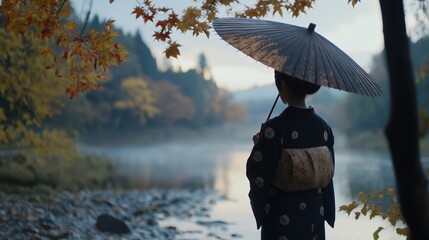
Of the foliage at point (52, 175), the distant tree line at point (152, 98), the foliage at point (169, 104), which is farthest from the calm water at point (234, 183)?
the foliage at point (169, 104)

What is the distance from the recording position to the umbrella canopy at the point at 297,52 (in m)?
2.87

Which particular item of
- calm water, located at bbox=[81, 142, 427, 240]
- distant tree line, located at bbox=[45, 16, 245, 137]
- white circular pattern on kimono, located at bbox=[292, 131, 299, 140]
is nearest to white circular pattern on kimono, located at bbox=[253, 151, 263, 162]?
white circular pattern on kimono, located at bbox=[292, 131, 299, 140]

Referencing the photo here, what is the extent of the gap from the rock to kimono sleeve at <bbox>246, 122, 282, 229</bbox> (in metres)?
3.91

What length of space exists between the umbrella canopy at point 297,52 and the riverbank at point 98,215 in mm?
3289

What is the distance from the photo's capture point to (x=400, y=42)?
1.84m

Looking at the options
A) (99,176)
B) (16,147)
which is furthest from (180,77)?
(16,147)

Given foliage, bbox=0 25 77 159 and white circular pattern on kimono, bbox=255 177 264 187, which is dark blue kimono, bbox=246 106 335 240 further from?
foliage, bbox=0 25 77 159

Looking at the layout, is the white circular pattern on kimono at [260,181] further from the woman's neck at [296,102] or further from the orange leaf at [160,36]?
the orange leaf at [160,36]

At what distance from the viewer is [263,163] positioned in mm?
2736

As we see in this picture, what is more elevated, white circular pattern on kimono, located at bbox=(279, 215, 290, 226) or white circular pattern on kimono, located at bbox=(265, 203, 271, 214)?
white circular pattern on kimono, located at bbox=(265, 203, 271, 214)

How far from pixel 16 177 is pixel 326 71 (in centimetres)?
922

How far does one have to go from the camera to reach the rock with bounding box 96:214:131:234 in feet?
20.7

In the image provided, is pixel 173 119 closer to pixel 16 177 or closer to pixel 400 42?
pixel 16 177

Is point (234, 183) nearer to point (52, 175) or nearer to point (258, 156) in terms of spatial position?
point (52, 175)
